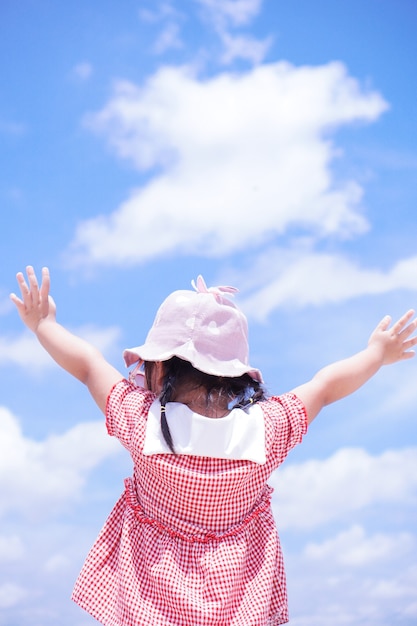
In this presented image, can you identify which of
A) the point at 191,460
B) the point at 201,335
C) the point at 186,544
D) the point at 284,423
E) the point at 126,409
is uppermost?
the point at 201,335

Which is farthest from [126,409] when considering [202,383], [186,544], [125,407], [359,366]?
[359,366]

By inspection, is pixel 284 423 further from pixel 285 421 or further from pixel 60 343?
pixel 60 343

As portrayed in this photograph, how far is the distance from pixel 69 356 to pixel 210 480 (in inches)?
37.6

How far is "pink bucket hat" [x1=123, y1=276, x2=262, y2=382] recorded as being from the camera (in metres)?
3.71

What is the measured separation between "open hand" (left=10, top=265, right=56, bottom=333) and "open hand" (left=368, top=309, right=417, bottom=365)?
5.64 ft

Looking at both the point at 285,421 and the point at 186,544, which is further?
the point at 285,421

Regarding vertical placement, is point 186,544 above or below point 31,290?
below

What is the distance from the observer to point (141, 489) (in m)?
Answer: 3.73

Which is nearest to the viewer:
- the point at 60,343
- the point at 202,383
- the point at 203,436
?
the point at 203,436

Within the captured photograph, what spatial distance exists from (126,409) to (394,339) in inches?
59.1

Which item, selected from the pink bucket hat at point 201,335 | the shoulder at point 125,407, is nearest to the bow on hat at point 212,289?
the pink bucket hat at point 201,335

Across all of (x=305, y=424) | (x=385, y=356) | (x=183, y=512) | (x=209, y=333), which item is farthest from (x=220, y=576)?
(x=385, y=356)

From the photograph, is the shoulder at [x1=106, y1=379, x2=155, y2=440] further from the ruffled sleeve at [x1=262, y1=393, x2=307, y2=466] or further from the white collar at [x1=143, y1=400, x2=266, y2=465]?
the ruffled sleeve at [x1=262, y1=393, x2=307, y2=466]

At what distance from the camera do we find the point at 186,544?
11.8 feet
